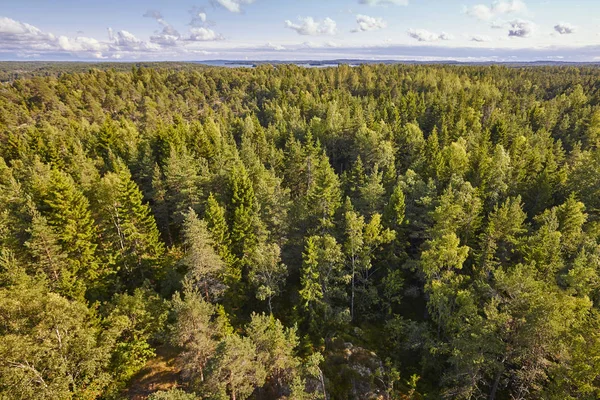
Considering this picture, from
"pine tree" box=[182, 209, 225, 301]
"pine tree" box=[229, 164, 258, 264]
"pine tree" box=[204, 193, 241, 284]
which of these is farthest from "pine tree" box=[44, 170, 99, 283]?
"pine tree" box=[229, 164, 258, 264]

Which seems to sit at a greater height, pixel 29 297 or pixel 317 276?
pixel 29 297

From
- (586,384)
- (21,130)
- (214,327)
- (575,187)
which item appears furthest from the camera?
(21,130)

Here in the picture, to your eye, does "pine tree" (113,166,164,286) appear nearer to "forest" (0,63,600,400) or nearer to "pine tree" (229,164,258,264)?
"forest" (0,63,600,400)

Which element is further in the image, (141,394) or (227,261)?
(227,261)

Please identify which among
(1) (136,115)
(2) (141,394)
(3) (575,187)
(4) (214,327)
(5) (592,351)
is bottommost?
(2) (141,394)

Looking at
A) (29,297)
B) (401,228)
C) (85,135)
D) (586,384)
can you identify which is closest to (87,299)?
(29,297)

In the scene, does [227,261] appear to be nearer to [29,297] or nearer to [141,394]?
[141,394]

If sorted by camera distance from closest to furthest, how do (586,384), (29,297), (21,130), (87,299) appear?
(586,384) → (29,297) → (87,299) → (21,130)
